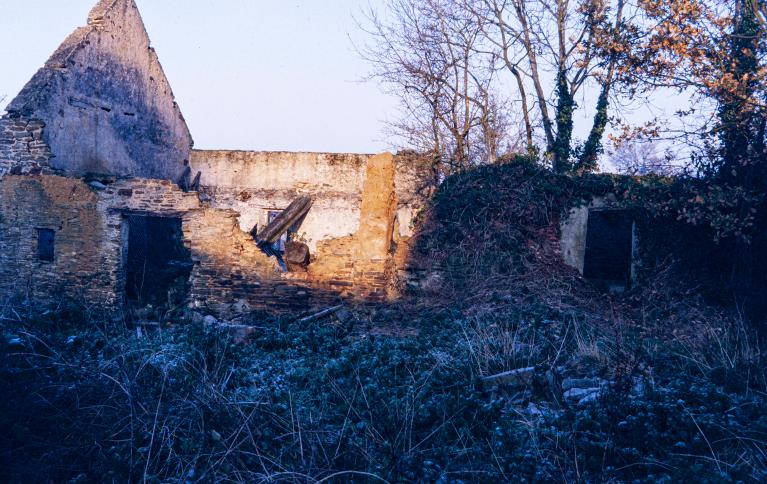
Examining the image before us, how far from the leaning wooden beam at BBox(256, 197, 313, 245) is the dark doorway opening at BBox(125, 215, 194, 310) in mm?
1806

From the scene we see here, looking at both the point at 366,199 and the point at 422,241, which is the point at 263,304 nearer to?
the point at 366,199

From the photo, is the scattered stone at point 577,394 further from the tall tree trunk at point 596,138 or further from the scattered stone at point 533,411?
the tall tree trunk at point 596,138

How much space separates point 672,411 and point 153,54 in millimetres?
14938

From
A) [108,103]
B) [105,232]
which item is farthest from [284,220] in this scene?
[108,103]

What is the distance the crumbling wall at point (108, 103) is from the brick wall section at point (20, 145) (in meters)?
0.08

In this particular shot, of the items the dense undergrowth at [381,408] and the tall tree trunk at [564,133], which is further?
the tall tree trunk at [564,133]

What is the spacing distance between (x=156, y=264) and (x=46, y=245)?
2.89 meters

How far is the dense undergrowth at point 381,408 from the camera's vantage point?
166 inches

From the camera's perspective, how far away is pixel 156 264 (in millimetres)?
14297

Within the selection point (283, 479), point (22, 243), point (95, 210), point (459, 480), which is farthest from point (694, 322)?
point (22, 243)

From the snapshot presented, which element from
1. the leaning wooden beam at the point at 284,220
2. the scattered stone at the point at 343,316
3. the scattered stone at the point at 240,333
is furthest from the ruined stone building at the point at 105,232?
the scattered stone at the point at 240,333

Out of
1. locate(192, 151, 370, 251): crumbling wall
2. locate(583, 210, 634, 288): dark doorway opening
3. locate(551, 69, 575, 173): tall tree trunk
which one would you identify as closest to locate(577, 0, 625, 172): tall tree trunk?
locate(551, 69, 575, 173): tall tree trunk

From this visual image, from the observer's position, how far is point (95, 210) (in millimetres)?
11312

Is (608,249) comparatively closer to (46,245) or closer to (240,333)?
(240,333)
